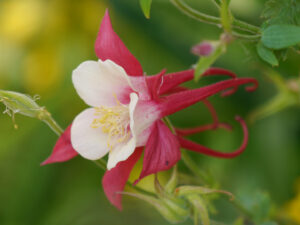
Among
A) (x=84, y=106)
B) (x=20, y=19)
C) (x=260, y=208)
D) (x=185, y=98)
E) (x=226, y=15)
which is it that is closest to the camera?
(x=226, y=15)

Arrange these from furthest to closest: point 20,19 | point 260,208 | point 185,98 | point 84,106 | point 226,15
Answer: point 20,19 < point 84,106 < point 260,208 < point 185,98 < point 226,15

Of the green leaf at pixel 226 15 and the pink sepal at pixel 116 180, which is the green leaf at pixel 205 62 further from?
the pink sepal at pixel 116 180

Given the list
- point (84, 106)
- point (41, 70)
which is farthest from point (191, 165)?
point (41, 70)

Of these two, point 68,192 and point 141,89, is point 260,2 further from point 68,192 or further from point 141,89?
point 68,192

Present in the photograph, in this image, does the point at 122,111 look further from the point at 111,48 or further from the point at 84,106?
the point at 84,106

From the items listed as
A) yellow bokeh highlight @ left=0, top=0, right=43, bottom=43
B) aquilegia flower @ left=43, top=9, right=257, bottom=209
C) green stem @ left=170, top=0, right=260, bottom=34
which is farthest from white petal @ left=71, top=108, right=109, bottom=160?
yellow bokeh highlight @ left=0, top=0, right=43, bottom=43

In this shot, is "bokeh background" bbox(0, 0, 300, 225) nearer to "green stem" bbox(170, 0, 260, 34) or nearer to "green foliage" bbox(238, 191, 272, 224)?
"green foliage" bbox(238, 191, 272, 224)
